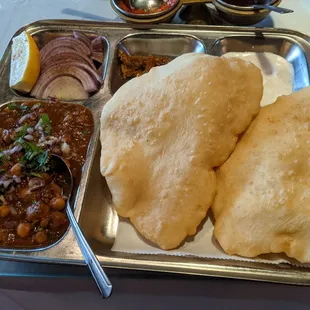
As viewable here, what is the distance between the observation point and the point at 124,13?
2.74 m

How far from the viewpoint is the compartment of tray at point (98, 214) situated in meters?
1.88

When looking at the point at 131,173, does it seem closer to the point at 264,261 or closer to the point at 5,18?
the point at 264,261

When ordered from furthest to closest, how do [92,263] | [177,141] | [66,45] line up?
A: [66,45] → [177,141] → [92,263]

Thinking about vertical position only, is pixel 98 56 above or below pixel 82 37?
below

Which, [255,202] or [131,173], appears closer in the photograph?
[255,202]

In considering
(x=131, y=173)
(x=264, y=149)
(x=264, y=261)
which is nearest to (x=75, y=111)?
(x=131, y=173)

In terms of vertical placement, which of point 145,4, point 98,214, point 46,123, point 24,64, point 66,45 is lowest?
point 98,214

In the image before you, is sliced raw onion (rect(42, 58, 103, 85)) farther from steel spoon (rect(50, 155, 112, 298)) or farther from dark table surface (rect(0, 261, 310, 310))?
dark table surface (rect(0, 261, 310, 310))

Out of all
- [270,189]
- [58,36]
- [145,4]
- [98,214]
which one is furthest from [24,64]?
[270,189]

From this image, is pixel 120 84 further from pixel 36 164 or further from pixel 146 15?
pixel 36 164

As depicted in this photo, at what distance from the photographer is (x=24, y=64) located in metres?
2.48

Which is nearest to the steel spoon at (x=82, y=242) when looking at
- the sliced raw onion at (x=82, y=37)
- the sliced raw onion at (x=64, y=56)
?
the sliced raw onion at (x=64, y=56)

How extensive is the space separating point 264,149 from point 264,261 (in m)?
0.58

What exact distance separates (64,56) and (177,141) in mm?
1404
